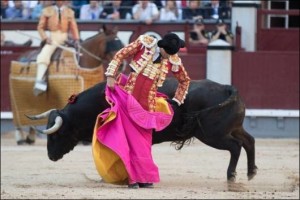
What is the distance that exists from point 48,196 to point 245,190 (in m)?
1.67

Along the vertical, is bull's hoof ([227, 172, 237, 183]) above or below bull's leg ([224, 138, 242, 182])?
below

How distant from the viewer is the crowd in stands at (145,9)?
16219mm

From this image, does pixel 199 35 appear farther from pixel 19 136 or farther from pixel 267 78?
pixel 19 136

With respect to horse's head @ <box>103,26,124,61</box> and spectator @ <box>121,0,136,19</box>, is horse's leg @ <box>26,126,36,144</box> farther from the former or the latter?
spectator @ <box>121,0,136,19</box>

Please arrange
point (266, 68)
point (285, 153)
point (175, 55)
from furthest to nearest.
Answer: point (266, 68), point (285, 153), point (175, 55)

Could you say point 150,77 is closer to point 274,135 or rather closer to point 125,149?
point 125,149

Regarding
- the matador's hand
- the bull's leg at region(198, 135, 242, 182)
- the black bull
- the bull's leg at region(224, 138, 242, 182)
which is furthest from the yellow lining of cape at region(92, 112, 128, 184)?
the bull's leg at region(224, 138, 242, 182)

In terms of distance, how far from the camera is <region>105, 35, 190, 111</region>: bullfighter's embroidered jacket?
9.03 m

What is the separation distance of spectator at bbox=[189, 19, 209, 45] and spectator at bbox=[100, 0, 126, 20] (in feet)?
3.36

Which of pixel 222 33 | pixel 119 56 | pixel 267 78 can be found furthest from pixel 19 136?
pixel 119 56

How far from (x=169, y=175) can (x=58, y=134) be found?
1390mm

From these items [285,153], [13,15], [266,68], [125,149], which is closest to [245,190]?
[125,149]

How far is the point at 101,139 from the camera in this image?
9258mm

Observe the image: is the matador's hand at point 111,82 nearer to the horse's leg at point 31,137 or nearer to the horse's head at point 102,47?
the horse's head at point 102,47
